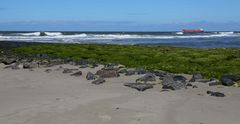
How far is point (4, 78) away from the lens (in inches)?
564

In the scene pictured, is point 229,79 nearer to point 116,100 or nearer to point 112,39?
point 116,100

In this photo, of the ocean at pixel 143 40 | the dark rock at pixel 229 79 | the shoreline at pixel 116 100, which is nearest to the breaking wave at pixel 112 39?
the ocean at pixel 143 40

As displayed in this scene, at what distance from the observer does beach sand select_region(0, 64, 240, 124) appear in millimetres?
7777

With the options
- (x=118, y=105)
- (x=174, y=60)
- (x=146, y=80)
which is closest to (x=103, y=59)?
(x=174, y=60)

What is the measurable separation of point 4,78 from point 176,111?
25.4 ft

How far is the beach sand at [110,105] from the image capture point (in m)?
7.78

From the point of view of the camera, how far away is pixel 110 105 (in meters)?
8.98

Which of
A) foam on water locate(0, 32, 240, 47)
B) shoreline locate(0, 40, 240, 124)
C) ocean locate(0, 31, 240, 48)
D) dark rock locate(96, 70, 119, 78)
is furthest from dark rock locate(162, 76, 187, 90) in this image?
foam on water locate(0, 32, 240, 47)

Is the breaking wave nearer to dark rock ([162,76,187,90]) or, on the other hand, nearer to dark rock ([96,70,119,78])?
dark rock ([96,70,119,78])

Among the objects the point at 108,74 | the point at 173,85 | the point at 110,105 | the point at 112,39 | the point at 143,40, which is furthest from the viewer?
the point at 112,39

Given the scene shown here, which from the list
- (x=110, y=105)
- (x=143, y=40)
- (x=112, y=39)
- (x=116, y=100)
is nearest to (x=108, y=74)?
(x=116, y=100)

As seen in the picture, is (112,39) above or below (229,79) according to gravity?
below

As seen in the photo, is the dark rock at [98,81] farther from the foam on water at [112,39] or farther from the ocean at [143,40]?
the foam on water at [112,39]

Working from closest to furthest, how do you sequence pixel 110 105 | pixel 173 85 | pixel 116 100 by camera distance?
1. pixel 110 105
2. pixel 116 100
3. pixel 173 85
